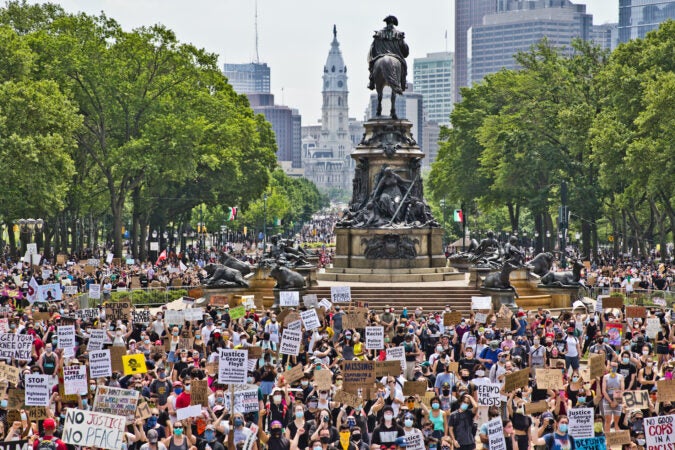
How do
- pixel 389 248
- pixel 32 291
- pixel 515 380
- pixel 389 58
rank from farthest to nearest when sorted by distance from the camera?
pixel 389 58 < pixel 389 248 < pixel 32 291 < pixel 515 380

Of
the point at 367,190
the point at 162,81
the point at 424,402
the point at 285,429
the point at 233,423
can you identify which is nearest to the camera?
the point at 233,423

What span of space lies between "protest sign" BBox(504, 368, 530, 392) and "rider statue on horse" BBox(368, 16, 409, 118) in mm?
29488

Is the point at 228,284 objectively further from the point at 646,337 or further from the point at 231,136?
the point at 231,136

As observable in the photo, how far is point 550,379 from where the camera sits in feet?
60.9

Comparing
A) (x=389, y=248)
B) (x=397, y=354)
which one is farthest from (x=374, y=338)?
(x=389, y=248)

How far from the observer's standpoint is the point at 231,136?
67375 mm

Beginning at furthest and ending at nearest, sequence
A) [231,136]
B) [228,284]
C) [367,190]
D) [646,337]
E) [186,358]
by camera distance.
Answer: [231,136] < [367,190] < [228,284] < [646,337] < [186,358]

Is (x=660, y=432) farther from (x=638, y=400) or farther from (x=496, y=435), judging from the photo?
(x=638, y=400)

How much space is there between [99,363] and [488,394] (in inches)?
238

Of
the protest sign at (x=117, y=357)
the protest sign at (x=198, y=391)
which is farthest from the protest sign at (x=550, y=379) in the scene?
the protest sign at (x=117, y=357)

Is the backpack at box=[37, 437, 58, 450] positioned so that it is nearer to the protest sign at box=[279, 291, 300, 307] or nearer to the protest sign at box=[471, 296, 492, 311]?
the protest sign at box=[279, 291, 300, 307]

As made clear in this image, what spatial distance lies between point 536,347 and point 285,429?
23.8 feet

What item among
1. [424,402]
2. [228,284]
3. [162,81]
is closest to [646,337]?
[424,402]

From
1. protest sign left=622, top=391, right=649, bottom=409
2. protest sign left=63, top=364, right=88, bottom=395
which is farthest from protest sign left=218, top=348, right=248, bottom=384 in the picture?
protest sign left=622, top=391, right=649, bottom=409
